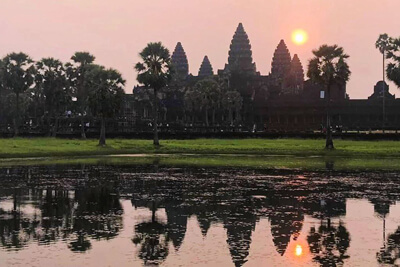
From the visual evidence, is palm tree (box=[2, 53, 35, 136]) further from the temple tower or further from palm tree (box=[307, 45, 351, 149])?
the temple tower

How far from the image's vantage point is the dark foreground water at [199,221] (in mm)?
15180

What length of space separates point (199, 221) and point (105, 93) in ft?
181

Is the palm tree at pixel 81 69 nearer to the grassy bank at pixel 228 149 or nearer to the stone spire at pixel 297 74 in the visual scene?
the grassy bank at pixel 228 149

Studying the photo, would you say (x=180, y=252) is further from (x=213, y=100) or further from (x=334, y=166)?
(x=213, y=100)

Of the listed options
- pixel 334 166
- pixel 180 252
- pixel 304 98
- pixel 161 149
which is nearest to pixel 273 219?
pixel 180 252

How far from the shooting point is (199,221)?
2005 cm

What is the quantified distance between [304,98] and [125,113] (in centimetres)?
3680

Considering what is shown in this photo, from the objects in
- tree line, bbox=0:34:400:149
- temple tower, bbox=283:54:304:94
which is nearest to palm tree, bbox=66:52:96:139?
tree line, bbox=0:34:400:149

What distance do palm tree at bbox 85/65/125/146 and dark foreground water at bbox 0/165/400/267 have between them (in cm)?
4013


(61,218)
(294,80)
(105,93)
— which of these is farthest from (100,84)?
(294,80)

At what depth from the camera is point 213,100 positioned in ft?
403

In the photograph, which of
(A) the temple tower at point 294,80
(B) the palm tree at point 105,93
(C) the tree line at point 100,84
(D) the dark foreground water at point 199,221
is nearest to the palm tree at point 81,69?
(C) the tree line at point 100,84

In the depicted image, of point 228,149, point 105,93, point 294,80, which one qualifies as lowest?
point 228,149

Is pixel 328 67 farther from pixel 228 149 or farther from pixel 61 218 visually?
pixel 61 218
